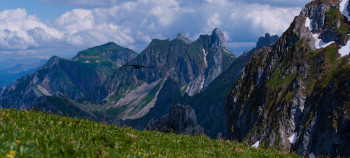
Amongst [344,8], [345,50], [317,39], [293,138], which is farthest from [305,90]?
[344,8]

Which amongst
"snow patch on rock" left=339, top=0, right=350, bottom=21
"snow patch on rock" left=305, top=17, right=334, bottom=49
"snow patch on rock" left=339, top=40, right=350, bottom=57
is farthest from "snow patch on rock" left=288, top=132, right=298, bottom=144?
"snow patch on rock" left=339, top=0, right=350, bottom=21

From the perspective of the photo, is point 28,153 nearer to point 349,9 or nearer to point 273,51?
point 273,51

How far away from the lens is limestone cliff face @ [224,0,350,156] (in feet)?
384

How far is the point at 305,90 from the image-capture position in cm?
14825

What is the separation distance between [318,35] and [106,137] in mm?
194093

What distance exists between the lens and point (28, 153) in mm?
7074

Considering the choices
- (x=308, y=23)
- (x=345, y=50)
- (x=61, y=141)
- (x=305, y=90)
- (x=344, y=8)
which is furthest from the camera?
(x=308, y=23)

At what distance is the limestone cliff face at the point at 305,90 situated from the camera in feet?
384

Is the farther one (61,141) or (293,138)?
(293,138)

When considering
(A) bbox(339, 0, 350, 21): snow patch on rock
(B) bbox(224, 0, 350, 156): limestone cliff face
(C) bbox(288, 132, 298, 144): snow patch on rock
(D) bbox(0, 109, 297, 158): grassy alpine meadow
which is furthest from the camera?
(A) bbox(339, 0, 350, 21): snow patch on rock

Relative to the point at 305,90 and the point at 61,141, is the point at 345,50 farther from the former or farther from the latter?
the point at 61,141

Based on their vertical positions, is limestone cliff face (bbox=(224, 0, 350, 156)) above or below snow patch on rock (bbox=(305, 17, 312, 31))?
below

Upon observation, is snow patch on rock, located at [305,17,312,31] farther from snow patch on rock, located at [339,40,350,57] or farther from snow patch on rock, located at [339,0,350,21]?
snow patch on rock, located at [339,40,350,57]

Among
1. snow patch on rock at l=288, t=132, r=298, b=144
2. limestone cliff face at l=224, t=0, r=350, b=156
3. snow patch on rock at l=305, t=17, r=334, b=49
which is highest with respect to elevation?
snow patch on rock at l=305, t=17, r=334, b=49
